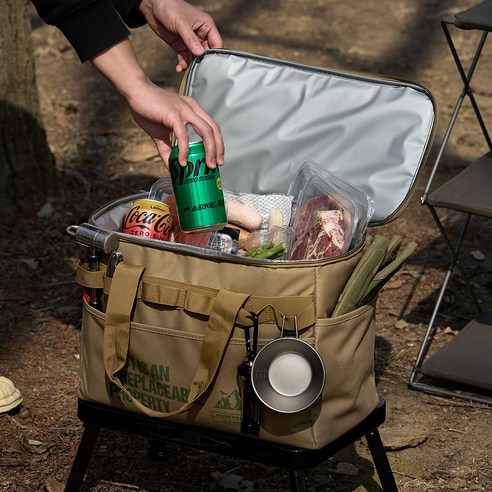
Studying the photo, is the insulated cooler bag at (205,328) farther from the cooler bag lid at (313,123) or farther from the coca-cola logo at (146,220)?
the cooler bag lid at (313,123)

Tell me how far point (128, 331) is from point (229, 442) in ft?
1.13

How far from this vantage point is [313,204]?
2.56m

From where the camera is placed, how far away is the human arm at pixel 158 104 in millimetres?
2266

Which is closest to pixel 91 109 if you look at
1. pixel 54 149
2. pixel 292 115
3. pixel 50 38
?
pixel 54 149

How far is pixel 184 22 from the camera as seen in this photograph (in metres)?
2.88

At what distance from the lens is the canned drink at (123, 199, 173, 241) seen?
238 centimetres

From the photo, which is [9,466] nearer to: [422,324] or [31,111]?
[422,324]

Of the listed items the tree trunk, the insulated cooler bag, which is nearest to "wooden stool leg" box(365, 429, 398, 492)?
the insulated cooler bag

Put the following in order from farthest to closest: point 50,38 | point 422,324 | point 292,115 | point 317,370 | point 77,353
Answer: point 50,38 < point 422,324 < point 77,353 < point 292,115 < point 317,370

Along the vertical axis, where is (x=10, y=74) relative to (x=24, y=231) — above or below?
above

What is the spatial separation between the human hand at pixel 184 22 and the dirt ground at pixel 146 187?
1199 millimetres

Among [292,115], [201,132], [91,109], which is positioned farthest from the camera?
[91,109]

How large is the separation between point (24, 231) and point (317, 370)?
2.66m

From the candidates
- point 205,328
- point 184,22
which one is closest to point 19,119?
point 184,22
